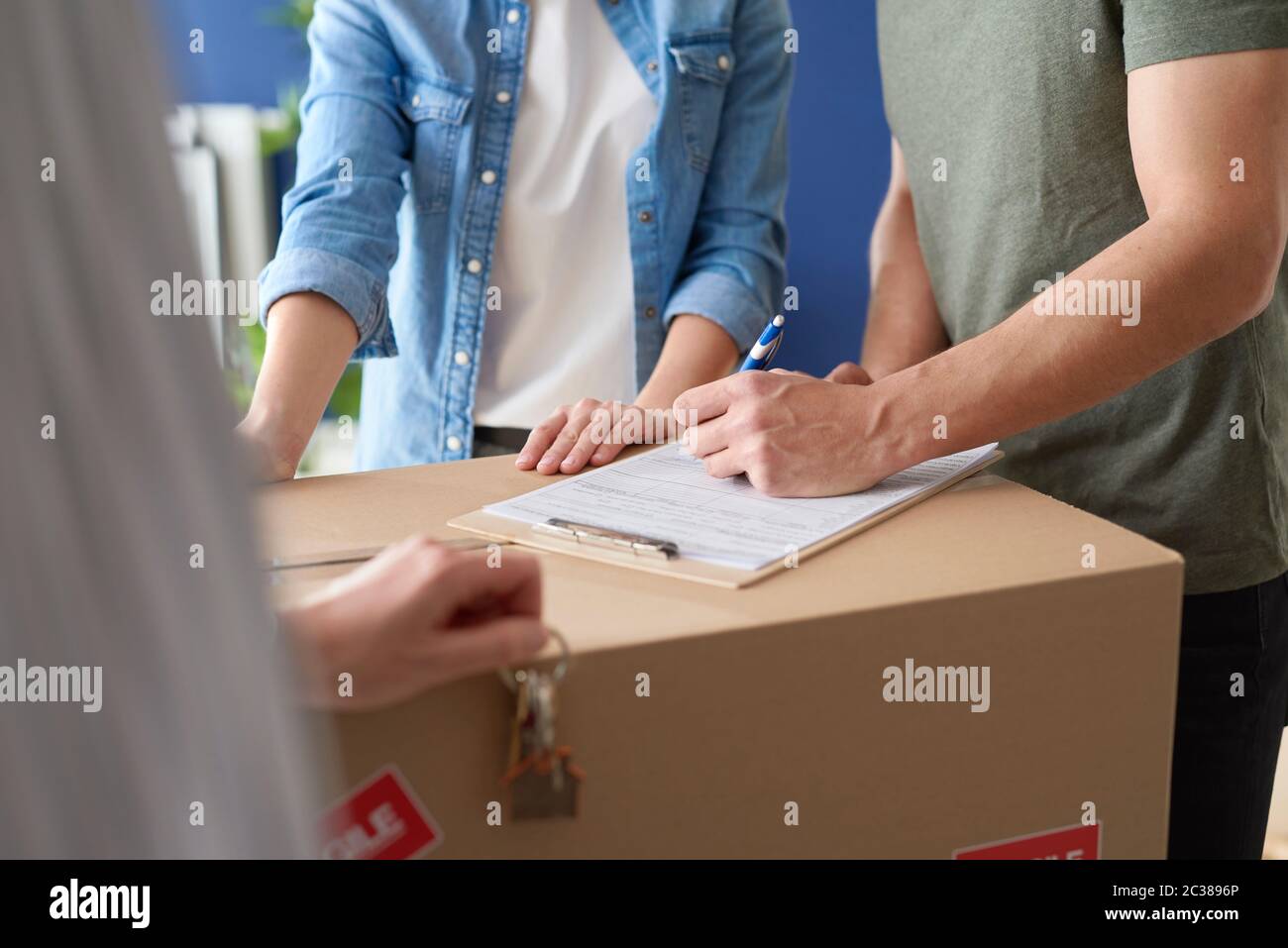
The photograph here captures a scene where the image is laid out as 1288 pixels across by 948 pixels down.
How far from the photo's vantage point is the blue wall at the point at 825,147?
2.62m

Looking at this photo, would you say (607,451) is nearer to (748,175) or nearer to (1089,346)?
(1089,346)

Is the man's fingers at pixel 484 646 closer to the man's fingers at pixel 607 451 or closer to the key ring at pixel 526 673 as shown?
the key ring at pixel 526 673

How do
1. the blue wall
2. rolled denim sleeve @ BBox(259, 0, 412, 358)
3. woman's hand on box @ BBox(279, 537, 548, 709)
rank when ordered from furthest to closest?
the blue wall → rolled denim sleeve @ BBox(259, 0, 412, 358) → woman's hand on box @ BBox(279, 537, 548, 709)

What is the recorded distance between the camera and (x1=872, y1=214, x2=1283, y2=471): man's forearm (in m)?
0.81

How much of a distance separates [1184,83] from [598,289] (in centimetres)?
61

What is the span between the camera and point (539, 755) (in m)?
0.54

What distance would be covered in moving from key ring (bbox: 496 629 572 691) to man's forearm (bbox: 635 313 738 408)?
0.61 meters

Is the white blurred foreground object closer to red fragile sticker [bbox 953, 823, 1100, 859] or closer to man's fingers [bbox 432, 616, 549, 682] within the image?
man's fingers [bbox 432, 616, 549, 682]

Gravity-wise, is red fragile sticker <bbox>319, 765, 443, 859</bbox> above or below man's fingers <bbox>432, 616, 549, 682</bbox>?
below

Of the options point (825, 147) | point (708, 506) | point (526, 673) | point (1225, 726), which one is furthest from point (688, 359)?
point (825, 147)

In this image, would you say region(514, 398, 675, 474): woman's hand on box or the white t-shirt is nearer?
region(514, 398, 675, 474): woman's hand on box

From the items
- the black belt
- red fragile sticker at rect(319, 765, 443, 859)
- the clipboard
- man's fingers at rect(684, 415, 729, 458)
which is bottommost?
red fragile sticker at rect(319, 765, 443, 859)

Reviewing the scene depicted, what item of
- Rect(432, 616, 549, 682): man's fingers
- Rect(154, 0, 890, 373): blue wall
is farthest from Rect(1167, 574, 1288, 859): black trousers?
Rect(154, 0, 890, 373): blue wall

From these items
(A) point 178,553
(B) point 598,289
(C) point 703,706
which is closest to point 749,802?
(C) point 703,706
